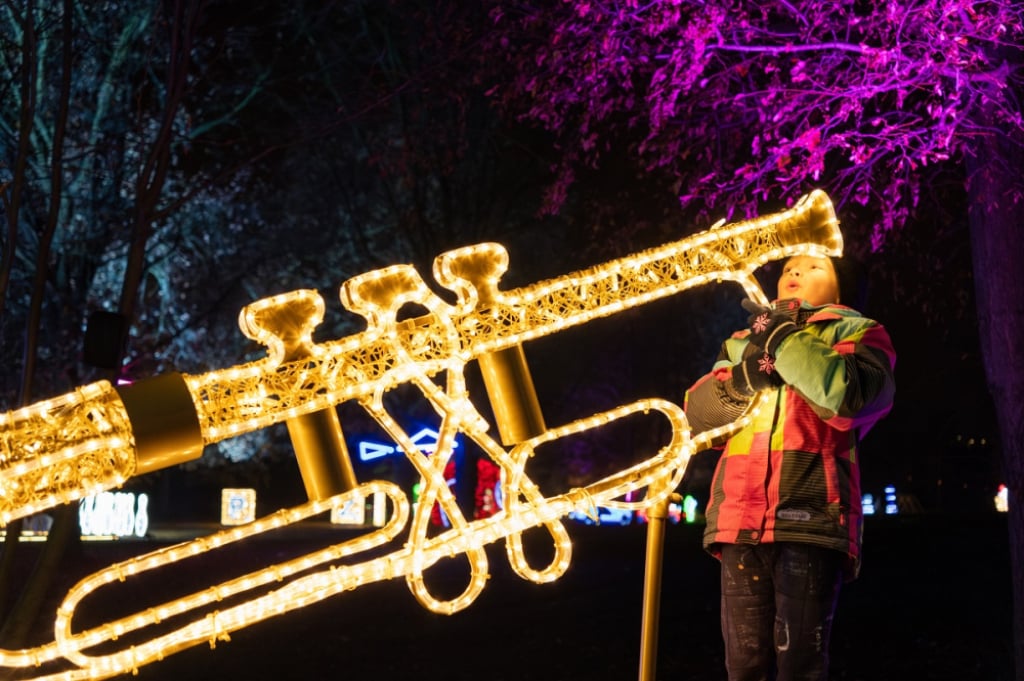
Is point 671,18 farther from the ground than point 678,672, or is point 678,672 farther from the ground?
point 671,18

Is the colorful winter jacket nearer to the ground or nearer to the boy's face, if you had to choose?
the boy's face

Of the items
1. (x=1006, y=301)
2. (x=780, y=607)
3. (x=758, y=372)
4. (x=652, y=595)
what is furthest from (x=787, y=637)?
(x=1006, y=301)

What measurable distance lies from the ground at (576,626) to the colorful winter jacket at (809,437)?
425 centimetres

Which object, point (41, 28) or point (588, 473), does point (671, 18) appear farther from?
point (588, 473)

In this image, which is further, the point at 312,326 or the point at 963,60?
the point at 963,60

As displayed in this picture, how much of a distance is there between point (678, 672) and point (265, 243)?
44.6 feet

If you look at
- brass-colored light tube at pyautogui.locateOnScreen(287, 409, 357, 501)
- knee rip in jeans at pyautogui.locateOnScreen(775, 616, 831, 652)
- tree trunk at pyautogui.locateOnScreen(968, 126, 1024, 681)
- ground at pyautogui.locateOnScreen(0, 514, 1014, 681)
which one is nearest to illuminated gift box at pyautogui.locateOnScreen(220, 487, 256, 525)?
ground at pyautogui.locateOnScreen(0, 514, 1014, 681)

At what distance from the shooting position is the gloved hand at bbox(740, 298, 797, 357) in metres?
3.55

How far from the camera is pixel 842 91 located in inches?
282

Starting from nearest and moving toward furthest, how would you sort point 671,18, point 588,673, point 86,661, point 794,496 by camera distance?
point 86,661 < point 794,496 < point 671,18 < point 588,673

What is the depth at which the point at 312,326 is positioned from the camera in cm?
296

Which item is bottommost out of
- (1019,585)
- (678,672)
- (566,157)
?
(678,672)

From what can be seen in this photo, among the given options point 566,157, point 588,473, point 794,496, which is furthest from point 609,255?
point 588,473

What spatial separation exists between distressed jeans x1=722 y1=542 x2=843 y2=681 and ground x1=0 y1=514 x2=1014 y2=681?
4117 mm
